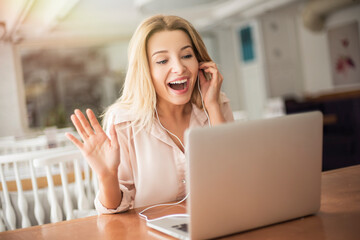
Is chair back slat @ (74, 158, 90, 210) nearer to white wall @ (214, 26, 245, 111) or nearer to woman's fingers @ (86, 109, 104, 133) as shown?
woman's fingers @ (86, 109, 104, 133)

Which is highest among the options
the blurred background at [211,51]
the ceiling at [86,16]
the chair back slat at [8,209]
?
the ceiling at [86,16]

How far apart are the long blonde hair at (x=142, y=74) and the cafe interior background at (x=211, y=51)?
498cm

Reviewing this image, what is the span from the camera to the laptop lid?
83 cm

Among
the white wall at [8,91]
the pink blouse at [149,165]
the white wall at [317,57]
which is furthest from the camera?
the white wall at [317,57]

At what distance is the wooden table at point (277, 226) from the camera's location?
90 cm

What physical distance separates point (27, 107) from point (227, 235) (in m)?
8.73

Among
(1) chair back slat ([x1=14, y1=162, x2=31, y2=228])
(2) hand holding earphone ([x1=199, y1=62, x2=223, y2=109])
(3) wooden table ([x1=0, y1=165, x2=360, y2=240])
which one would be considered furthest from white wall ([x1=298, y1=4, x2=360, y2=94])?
(3) wooden table ([x1=0, y1=165, x2=360, y2=240])

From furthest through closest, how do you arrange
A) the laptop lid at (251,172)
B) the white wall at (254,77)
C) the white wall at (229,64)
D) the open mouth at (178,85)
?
the white wall at (229,64)
the white wall at (254,77)
the open mouth at (178,85)
the laptop lid at (251,172)

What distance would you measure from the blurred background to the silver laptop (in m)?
5.39

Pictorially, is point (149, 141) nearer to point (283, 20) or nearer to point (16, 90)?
point (16, 90)

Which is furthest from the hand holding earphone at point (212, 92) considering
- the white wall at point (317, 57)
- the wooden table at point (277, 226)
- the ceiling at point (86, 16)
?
the white wall at point (317, 57)

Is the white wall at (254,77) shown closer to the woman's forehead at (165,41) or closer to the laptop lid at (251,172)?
the woman's forehead at (165,41)

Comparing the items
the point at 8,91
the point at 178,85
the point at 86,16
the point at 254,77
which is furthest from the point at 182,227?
the point at 254,77

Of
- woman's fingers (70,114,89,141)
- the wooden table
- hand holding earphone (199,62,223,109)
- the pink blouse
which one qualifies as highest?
hand holding earphone (199,62,223,109)
